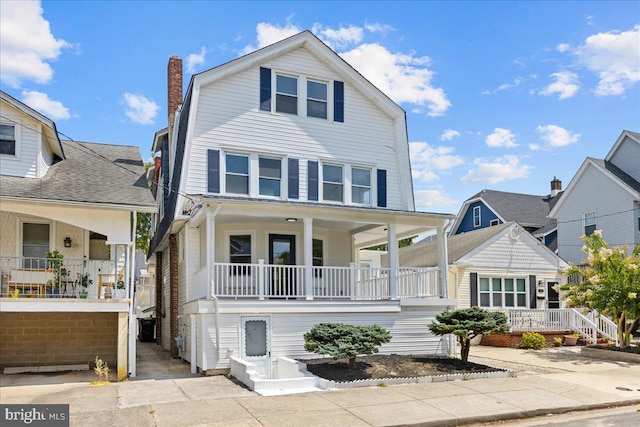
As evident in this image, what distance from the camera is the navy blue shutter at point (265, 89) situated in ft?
57.3

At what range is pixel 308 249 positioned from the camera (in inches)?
595

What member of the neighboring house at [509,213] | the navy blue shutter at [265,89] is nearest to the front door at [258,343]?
the navy blue shutter at [265,89]

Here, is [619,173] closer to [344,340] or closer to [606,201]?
[606,201]

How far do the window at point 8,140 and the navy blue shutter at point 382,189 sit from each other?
1045cm

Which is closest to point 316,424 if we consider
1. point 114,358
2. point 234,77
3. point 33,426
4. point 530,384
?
point 33,426

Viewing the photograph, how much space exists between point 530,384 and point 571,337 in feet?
33.5

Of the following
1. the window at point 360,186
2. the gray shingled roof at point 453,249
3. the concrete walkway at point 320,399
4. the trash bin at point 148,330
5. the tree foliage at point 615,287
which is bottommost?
the trash bin at point 148,330

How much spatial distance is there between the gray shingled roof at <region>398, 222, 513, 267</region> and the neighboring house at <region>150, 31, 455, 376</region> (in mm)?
5349

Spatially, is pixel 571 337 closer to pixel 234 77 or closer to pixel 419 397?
pixel 419 397

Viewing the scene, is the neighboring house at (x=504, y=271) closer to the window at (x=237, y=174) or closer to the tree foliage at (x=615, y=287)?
the tree foliage at (x=615, y=287)

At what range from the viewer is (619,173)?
27.6 metres

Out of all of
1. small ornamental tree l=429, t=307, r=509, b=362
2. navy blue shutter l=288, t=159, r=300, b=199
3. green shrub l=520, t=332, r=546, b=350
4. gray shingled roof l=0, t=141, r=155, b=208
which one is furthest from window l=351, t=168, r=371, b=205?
green shrub l=520, t=332, r=546, b=350

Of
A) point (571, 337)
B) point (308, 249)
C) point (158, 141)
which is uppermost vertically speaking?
point (158, 141)

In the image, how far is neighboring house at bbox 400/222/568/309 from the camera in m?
23.1
